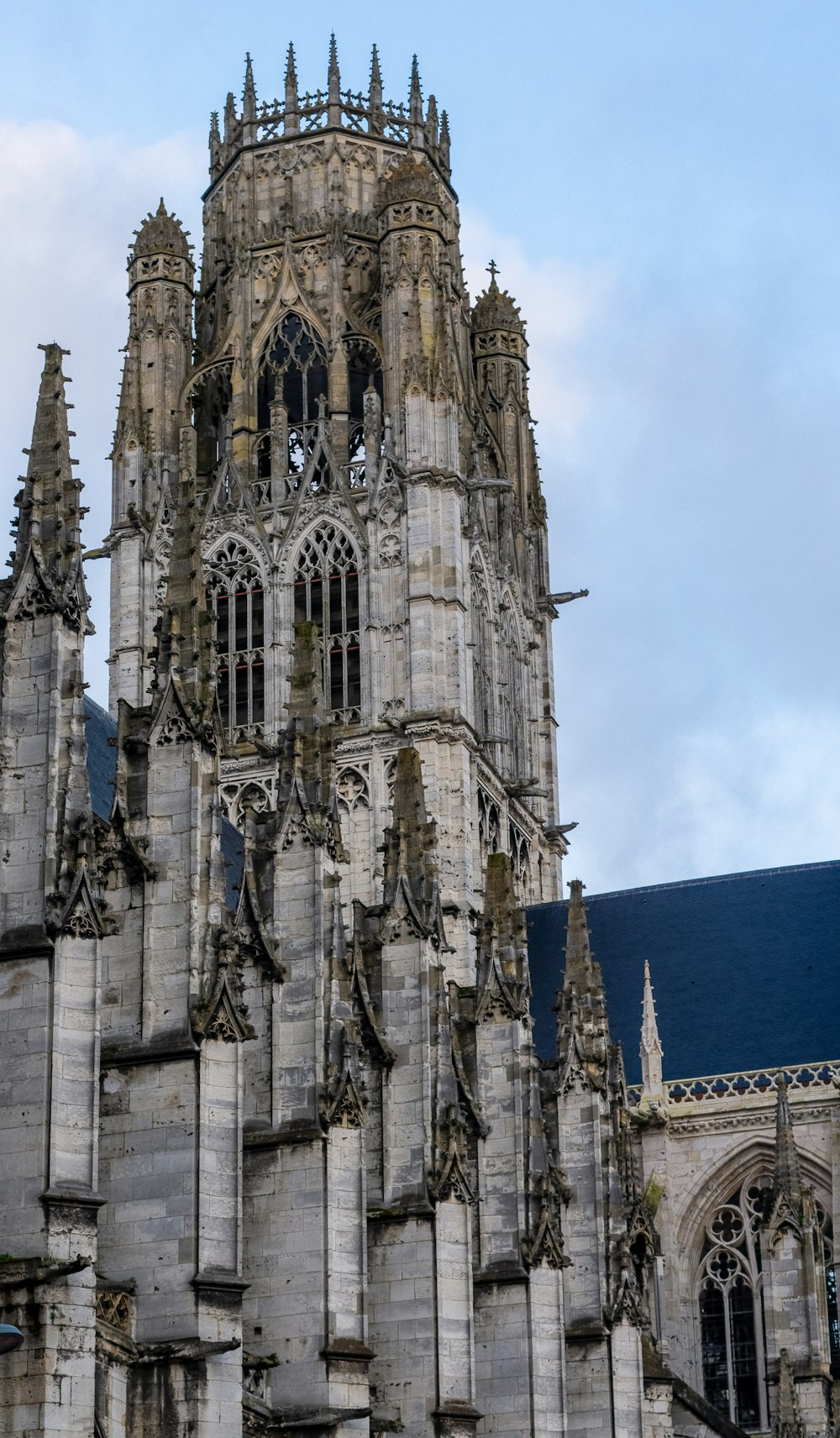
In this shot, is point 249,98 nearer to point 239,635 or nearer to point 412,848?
point 239,635

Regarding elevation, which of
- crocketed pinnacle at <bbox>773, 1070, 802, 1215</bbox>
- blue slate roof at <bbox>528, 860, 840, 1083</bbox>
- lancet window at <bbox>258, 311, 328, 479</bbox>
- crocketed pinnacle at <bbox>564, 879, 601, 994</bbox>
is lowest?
crocketed pinnacle at <bbox>773, 1070, 802, 1215</bbox>

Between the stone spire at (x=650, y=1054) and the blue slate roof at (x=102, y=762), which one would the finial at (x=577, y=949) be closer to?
the blue slate roof at (x=102, y=762)

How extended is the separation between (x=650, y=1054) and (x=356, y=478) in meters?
16.2

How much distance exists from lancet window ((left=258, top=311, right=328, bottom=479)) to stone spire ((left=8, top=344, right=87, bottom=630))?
127ft

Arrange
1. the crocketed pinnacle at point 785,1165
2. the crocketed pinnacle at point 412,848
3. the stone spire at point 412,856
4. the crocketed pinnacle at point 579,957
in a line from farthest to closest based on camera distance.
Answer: the crocketed pinnacle at point 785,1165 < the crocketed pinnacle at point 579,957 < the crocketed pinnacle at point 412,848 < the stone spire at point 412,856

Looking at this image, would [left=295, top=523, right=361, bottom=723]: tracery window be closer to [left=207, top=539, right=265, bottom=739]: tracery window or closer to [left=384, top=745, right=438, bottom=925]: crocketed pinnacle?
[left=207, top=539, right=265, bottom=739]: tracery window

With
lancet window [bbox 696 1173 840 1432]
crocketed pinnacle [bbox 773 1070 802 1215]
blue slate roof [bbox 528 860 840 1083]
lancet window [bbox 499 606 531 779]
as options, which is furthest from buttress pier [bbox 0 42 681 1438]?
lancet window [bbox 696 1173 840 1432]

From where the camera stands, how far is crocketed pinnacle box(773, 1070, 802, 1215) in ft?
160

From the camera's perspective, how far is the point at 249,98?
7019 cm

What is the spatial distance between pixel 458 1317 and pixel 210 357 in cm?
3870

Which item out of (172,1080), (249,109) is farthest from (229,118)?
(172,1080)

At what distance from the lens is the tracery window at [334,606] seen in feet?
204

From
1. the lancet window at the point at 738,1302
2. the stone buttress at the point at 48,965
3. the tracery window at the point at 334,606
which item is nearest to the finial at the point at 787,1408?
the lancet window at the point at 738,1302

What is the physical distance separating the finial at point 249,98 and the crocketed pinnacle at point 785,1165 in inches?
1234
